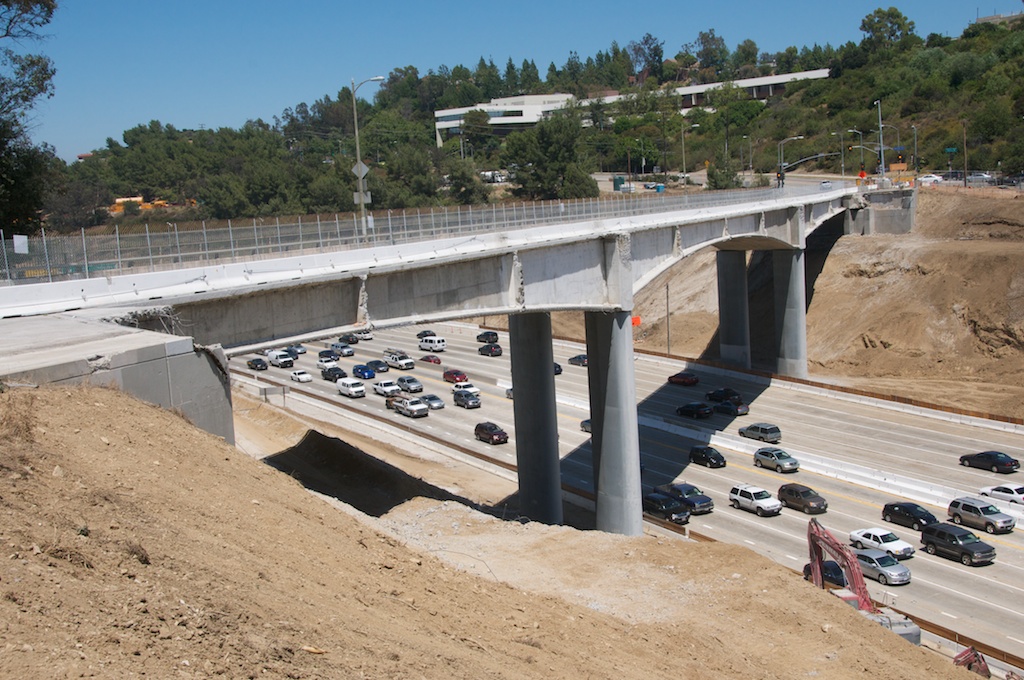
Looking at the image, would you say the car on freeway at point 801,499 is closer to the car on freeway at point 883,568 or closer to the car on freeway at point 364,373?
the car on freeway at point 883,568

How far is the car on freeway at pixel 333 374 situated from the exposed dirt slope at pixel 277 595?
4700cm

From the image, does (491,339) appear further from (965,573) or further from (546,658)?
(546,658)

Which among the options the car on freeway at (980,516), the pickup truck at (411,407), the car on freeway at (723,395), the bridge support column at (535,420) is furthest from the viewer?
the car on freeway at (723,395)

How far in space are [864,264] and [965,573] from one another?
42479 mm

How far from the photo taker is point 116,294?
1770 centimetres

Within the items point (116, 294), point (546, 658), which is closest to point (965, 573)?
point (546, 658)

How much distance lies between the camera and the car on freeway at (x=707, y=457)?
42219 millimetres

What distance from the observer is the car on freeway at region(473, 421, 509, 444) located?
154 ft

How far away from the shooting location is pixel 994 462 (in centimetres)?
3988

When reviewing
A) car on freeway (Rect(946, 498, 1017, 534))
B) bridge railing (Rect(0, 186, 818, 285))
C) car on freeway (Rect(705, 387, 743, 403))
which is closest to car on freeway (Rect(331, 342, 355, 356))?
car on freeway (Rect(705, 387, 743, 403))

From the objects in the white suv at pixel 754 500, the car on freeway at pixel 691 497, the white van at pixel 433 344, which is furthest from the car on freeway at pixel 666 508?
the white van at pixel 433 344

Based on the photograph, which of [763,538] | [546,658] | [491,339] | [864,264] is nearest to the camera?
[546,658]

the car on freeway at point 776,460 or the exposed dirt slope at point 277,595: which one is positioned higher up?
the exposed dirt slope at point 277,595

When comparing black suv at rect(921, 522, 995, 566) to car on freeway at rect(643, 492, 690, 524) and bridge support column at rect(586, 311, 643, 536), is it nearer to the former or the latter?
car on freeway at rect(643, 492, 690, 524)
